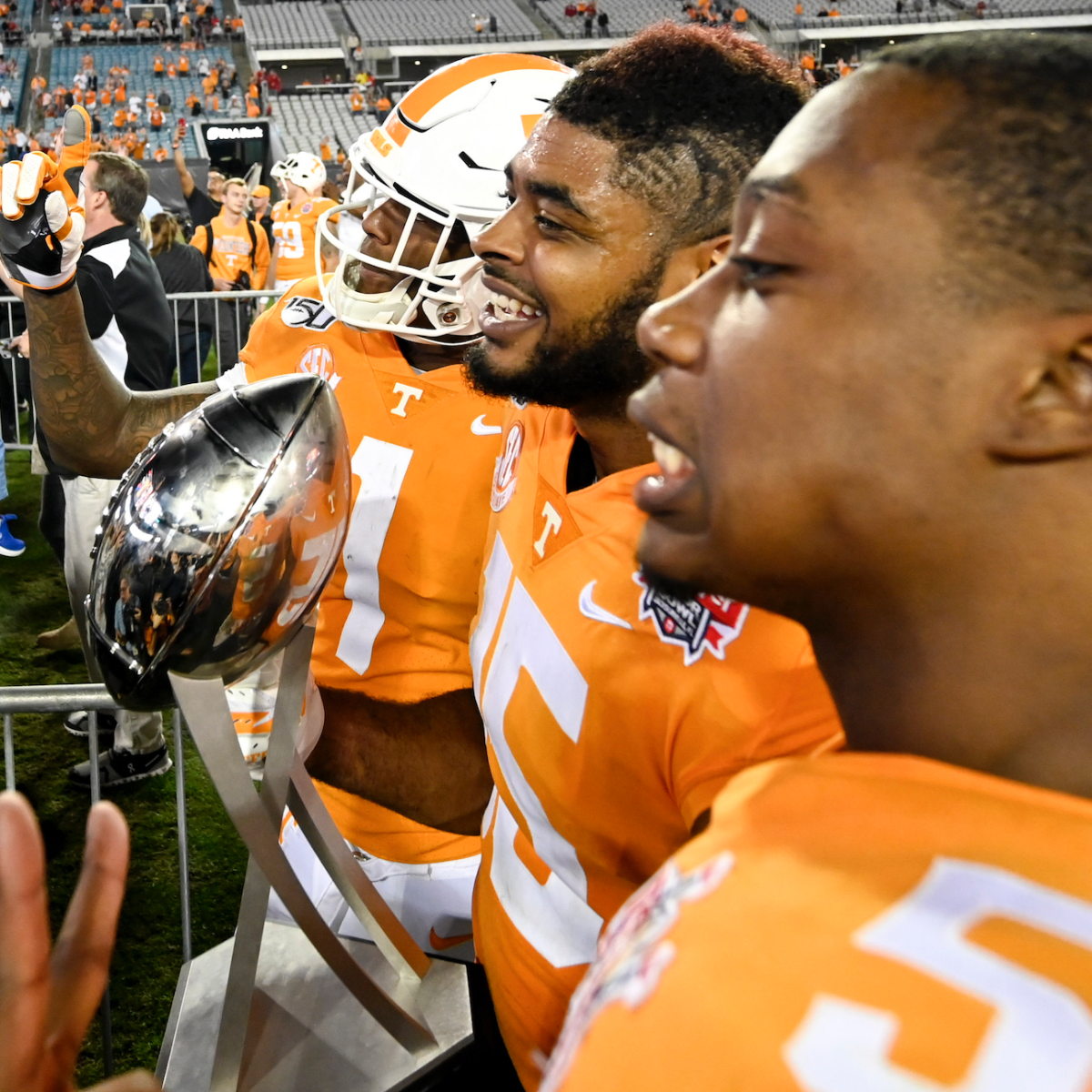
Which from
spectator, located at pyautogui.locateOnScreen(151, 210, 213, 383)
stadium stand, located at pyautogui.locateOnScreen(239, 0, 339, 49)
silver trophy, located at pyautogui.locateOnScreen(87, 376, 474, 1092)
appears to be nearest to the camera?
silver trophy, located at pyautogui.locateOnScreen(87, 376, 474, 1092)

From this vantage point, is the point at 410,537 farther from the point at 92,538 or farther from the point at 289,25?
the point at 289,25

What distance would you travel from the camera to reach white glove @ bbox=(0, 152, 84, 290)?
2027 millimetres

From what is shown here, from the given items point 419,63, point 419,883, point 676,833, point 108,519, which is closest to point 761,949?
point 676,833

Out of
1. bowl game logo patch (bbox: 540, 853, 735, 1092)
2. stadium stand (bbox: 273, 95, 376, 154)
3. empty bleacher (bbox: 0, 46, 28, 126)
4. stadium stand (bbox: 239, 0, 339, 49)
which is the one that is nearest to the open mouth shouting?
bowl game logo patch (bbox: 540, 853, 735, 1092)

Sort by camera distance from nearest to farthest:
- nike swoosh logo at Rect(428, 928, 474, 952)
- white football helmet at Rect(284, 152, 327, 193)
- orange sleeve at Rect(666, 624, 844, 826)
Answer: orange sleeve at Rect(666, 624, 844, 826), nike swoosh logo at Rect(428, 928, 474, 952), white football helmet at Rect(284, 152, 327, 193)

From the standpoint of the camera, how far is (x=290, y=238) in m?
7.18

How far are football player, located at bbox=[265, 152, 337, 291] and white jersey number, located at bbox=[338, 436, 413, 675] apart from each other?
18.5ft

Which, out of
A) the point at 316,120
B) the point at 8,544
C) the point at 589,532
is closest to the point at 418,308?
the point at 589,532

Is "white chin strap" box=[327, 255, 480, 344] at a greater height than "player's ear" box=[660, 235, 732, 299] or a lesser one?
lesser

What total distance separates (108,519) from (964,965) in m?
1.01

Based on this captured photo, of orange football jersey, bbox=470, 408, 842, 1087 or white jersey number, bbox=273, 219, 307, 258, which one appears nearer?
orange football jersey, bbox=470, 408, 842, 1087

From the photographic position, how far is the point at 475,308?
71.2 inches

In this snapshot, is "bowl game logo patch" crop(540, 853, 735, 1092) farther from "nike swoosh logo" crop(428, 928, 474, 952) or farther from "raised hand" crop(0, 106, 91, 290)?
"raised hand" crop(0, 106, 91, 290)

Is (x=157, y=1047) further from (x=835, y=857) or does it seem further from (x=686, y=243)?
(x=835, y=857)
